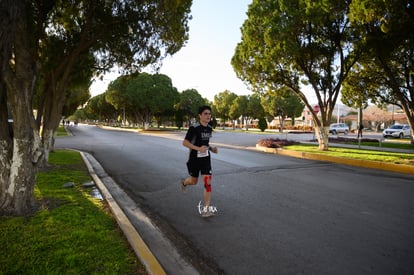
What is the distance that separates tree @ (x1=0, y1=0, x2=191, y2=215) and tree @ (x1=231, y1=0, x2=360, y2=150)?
5222mm

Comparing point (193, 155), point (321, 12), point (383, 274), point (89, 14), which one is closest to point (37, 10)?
point (89, 14)

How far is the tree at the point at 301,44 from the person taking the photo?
1222 centimetres

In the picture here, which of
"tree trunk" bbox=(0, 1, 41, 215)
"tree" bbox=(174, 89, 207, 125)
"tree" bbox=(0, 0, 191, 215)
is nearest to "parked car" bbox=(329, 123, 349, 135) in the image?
"tree" bbox=(174, 89, 207, 125)

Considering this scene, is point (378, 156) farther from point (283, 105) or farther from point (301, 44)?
point (283, 105)

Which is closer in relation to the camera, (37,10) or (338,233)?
(338,233)

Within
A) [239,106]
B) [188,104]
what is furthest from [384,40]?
[239,106]

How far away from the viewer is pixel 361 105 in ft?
63.3

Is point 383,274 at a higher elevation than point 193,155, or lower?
lower

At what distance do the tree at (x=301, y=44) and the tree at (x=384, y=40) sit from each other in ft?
3.19

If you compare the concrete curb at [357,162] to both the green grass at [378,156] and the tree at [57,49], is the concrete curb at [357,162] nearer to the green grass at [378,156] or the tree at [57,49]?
the green grass at [378,156]

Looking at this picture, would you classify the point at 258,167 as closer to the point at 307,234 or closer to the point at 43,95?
the point at 307,234

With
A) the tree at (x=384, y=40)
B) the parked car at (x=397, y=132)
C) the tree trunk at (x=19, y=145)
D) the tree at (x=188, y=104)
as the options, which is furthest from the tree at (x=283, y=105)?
the tree trunk at (x=19, y=145)

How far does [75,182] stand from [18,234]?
323 cm

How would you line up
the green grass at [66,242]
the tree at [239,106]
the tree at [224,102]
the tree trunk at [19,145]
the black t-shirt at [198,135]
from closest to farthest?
the green grass at [66,242] < the tree trunk at [19,145] < the black t-shirt at [198,135] < the tree at [239,106] < the tree at [224,102]
